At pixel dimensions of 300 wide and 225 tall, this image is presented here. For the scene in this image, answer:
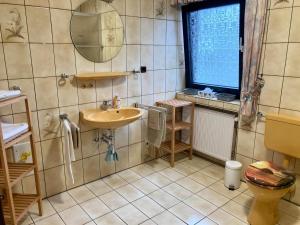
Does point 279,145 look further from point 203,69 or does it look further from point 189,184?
point 203,69

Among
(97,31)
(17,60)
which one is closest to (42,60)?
(17,60)

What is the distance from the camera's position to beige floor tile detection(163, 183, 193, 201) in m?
2.29

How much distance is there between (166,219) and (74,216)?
76 centimetres

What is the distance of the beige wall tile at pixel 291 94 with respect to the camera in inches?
78.4

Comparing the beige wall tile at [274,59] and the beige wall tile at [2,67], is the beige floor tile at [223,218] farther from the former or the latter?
the beige wall tile at [2,67]

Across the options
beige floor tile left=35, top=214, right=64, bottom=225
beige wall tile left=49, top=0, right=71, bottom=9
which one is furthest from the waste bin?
beige wall tile left=49, top=0, right=71, bottom=9

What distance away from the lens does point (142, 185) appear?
247 centimetres

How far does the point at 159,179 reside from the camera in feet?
8.50

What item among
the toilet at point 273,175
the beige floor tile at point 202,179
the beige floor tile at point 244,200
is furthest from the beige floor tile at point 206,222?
the beige floor tile at point 202,179

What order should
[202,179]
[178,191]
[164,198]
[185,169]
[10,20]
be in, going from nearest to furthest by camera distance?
[10,20], [164,198], [178,191], [202,179], [185,169]

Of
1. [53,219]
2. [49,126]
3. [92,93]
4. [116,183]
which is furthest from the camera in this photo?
[116,183]

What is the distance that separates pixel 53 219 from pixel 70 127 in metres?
0.76

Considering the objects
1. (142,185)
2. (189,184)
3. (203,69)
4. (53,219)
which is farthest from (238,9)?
(53,219)

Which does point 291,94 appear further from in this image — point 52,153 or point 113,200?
point 52,153
